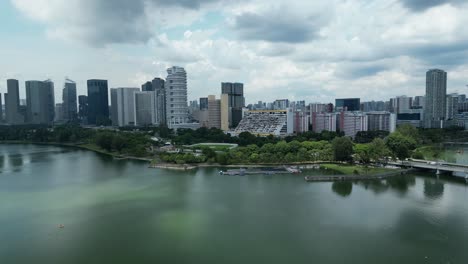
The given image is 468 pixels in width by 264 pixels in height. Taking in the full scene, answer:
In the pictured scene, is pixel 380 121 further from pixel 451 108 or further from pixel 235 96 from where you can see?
pixel 235 96

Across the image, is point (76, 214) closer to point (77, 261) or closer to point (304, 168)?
point (77, 261)

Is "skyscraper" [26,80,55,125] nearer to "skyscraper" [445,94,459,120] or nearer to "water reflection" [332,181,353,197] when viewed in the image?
"water reflection" [332,181,353,197]

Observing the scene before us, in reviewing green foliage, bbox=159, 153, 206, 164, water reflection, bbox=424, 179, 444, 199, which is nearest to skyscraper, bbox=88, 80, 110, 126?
green foliage, bbox=159, 153, 206, 164

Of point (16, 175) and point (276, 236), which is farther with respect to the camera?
point (16, 175)

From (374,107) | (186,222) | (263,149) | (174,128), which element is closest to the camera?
(186,222)

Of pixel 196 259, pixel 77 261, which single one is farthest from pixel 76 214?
pixel 196 259
